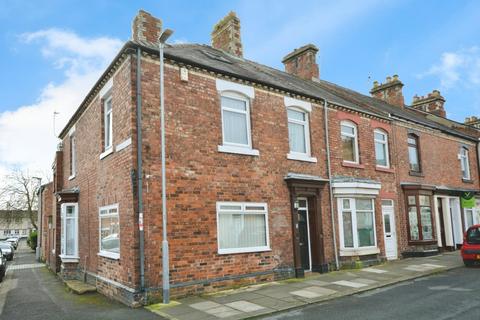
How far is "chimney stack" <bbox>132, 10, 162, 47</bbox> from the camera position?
42.0ft

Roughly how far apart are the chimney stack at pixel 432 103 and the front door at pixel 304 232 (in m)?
19.7

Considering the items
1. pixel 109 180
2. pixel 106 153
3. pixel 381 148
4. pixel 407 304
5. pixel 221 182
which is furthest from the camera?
pixel 381 148

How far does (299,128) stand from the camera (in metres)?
14.2

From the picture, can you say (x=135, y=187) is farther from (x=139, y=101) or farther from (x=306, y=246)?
(x=306, y=246)

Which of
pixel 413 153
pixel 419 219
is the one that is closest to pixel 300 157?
pixel 419 219

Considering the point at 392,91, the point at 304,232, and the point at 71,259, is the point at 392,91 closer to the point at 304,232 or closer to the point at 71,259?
the point at 304,232

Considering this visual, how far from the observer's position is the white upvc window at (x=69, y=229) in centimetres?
1484

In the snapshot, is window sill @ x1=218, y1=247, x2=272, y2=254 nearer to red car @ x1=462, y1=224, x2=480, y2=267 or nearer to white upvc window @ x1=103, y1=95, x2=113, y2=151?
white upvc window @ x1=103, y1=95, x2=113, y2=151

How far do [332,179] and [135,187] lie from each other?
7.56 metres

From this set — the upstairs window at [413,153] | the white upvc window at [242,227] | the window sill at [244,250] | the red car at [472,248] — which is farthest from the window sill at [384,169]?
the window sill at [244,250]

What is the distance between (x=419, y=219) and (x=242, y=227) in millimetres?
9885

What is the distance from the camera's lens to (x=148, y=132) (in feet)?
33.0

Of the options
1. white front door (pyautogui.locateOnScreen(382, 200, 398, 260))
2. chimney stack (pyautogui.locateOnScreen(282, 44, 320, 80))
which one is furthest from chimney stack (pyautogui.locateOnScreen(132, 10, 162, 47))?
white front door (pyautogui.locateOnScreen(382, 200, 398, 260))

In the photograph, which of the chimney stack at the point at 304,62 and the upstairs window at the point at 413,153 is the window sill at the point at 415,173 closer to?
the upstairs window at the point at 413,153
